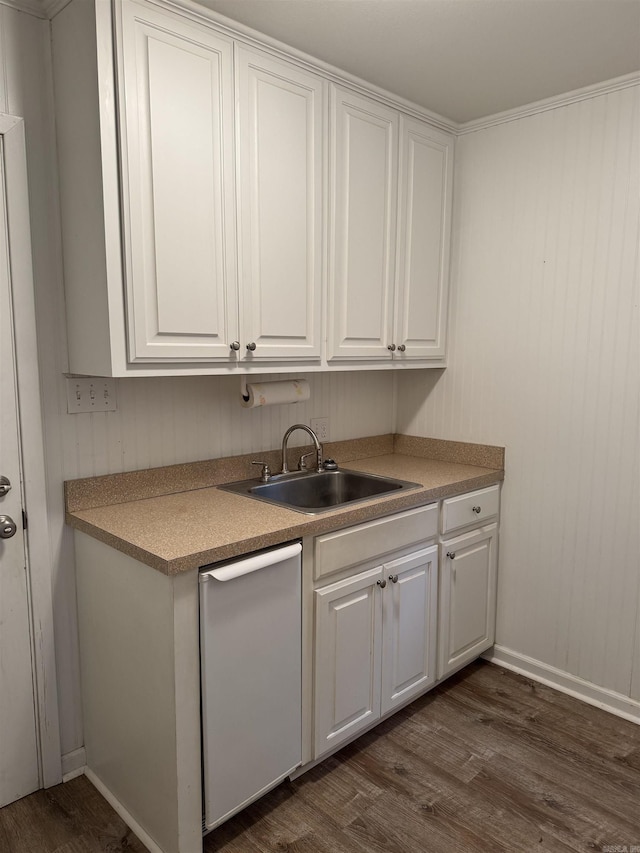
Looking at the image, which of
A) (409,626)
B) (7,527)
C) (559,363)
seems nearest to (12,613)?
(7,527)

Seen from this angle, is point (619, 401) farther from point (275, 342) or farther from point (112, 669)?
point (112, 669)

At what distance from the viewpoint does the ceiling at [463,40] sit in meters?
1.70

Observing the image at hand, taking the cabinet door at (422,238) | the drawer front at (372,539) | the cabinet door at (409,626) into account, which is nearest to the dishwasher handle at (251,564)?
the drawer front at (372,539)


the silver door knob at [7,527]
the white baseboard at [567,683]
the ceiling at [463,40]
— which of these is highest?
the ceiling at [463,40]

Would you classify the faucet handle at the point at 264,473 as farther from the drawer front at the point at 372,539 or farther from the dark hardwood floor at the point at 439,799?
the dark hardwood floor at the point at 439,799

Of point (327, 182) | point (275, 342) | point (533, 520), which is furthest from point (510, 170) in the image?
point (533, 520)

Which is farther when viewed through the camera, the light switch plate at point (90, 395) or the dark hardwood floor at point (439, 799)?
the light switch plate at point (90, 395)

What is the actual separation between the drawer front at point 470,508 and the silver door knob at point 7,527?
58.4 inches

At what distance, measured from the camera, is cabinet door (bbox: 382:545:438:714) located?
2.11 m

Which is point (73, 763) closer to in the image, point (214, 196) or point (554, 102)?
point (214, 196)

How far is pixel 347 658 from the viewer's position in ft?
6.44

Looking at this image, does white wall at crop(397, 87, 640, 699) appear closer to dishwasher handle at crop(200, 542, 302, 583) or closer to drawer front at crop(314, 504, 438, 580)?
drawer front at crop(314, 504, 438, 580)

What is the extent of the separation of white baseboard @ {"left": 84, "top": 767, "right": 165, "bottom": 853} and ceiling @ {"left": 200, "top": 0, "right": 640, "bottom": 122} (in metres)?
2.34

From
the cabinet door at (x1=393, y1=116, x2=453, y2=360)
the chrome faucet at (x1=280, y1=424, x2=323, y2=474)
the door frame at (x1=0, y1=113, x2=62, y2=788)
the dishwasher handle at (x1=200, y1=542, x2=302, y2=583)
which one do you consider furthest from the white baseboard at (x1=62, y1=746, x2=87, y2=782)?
the cabinet door at (x1=393, y1=116, x2=453, y2=360)
